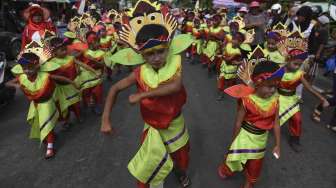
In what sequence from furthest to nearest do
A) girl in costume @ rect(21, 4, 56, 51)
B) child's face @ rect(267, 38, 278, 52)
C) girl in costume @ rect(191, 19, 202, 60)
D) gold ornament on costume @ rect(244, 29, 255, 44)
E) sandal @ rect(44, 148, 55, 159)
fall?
girl in costume @ rect(191, 19, 202, 60), gold ornament on costume @ rect(244, 29, 255, 44), girl in costume @ rect(21, 4, 56, 51), child's face @ rect(267, 38, 278, 52), sandal @ rect(44, 148, 55, 159)

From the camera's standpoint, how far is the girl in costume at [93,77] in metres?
6.15

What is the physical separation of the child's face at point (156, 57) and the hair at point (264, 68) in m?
0.91

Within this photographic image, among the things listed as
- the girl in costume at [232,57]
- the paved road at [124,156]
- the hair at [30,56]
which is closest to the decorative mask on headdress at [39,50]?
the hair at [30,56]

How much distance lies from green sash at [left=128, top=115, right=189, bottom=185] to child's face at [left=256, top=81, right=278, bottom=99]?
2.74 ft

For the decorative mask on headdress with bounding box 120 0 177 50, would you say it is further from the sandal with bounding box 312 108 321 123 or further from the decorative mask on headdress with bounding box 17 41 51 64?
the sandal with bounding box 312 108 321 123

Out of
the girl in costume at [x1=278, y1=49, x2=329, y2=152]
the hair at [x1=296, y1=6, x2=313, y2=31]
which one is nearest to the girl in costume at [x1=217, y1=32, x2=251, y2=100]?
the hair at [x1=296, y1=6, x2=313, y2=31]

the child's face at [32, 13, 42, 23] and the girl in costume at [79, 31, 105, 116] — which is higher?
the child's face at [32, 13, 42, 23]

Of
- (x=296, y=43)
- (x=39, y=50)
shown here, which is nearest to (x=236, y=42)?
(x=296, y=43)

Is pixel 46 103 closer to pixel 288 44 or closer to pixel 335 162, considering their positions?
pixel 288 44

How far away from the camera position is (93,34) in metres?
6.55

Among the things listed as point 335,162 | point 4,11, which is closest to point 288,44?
point 335,162

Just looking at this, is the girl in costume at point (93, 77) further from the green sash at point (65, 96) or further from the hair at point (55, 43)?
the hair at point (55, 43)

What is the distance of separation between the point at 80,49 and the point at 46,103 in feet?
5.69

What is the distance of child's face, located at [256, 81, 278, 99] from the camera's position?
3.23 m
